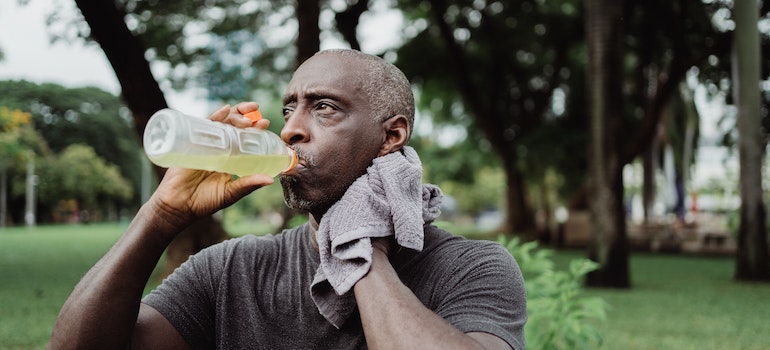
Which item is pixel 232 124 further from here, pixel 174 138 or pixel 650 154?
pixel 650 154

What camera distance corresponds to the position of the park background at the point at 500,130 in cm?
764

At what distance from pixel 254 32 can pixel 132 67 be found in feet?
23.1

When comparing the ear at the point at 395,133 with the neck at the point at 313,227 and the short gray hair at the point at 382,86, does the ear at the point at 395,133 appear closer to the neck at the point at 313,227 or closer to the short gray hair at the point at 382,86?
the short gray hair at the point at 382,86

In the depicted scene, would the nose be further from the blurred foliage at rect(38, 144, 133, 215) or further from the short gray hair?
the blurred foliage at rect(38, 144, 133, 215)

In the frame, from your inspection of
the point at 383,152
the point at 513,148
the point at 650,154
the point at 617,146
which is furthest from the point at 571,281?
the point at 650,154

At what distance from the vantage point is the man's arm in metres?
1.58

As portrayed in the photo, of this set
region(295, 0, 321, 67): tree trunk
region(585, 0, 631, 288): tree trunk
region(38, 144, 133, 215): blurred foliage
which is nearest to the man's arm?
region(38, 144, 133, 215): blurred foliage

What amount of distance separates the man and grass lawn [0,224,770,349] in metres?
1.59

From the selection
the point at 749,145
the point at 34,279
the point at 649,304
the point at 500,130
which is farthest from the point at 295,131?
the point at 500,130

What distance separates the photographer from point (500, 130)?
20.1 m

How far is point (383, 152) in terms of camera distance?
1.91 m

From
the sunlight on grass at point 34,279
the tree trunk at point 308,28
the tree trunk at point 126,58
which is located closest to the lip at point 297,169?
the sunlight on grass at point 34,279

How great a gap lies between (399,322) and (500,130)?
18.8m

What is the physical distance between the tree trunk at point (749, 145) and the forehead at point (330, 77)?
417 inches
